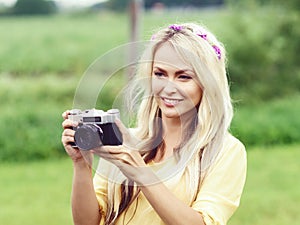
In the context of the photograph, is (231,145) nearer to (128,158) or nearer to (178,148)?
(178,148)

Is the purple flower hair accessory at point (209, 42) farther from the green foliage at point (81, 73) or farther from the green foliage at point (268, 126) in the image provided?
the green foliage at point (268, 126)

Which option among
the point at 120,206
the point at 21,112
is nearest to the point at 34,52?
the point at 21,112

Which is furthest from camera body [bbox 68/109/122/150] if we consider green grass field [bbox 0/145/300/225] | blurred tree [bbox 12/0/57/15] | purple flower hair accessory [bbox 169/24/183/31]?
blurred tree [bbox 12/0/57/15]

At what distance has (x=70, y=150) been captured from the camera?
7.57 feet

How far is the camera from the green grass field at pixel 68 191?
251 inches

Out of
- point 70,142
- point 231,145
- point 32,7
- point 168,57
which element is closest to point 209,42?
point 168,57

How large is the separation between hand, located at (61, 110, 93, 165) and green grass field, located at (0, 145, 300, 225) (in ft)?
12.9

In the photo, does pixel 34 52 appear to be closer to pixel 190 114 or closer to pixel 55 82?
pixel 55 82

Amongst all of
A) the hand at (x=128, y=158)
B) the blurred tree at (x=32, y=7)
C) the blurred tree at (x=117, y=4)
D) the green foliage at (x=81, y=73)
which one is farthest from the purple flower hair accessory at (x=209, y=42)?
the blurred tree at (x=117, y=4)

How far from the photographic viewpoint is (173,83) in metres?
2.38

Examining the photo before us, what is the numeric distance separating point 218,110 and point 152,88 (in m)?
0.21

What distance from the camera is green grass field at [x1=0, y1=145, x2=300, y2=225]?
6.39 metres

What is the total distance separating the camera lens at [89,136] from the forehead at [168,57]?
35cm

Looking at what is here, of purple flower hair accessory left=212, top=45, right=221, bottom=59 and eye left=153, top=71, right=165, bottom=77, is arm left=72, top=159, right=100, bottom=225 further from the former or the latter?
purple flower hair accessory left=212, top=45, right=221, bottom=59
